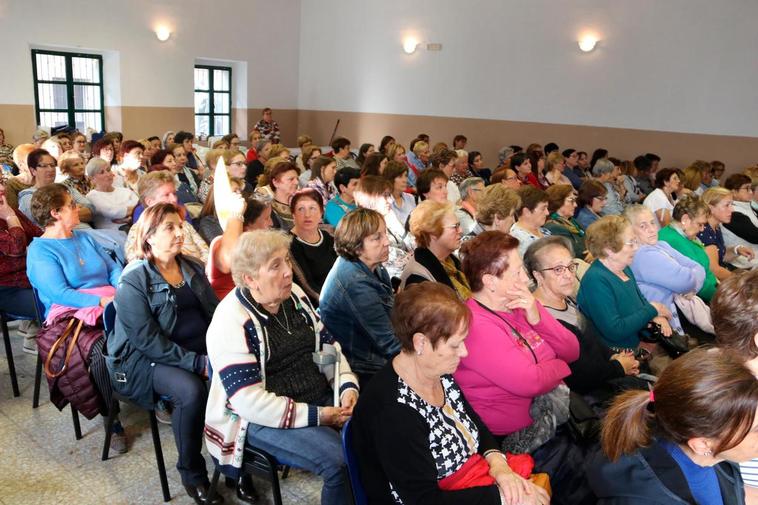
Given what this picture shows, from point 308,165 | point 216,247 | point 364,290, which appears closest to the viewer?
point 364,290

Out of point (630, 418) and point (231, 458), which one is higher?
point (630, 418)

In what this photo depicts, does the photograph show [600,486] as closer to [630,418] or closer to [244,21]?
[630,418]

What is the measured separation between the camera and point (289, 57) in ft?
42.0

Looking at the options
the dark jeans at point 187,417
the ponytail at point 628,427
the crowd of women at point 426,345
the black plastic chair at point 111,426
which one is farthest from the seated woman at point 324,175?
the ponytail at point 628,427

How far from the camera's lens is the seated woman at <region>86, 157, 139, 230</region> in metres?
4.31

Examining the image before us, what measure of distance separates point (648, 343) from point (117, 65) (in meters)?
9.39

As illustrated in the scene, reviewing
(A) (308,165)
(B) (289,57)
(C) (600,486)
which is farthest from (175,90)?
(C) (600,486)

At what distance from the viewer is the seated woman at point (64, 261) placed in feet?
9.13

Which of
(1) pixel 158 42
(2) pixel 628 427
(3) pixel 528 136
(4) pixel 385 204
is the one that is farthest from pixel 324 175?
(1) pixel 158 42

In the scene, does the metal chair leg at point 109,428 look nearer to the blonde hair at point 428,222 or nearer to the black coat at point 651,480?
Result: the blonde hair at point 428,222

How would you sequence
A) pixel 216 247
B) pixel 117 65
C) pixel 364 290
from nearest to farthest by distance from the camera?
pixel 364 290 → pixel 216 247 → pixel 117 65

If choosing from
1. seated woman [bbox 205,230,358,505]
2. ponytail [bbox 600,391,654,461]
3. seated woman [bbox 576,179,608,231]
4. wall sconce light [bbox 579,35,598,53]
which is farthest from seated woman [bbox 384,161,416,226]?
wall sconce light [bbox 579,35,598,53]

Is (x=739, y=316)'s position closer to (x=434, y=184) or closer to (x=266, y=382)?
(x=266, y=382)

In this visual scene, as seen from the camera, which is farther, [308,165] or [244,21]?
[244,21]
